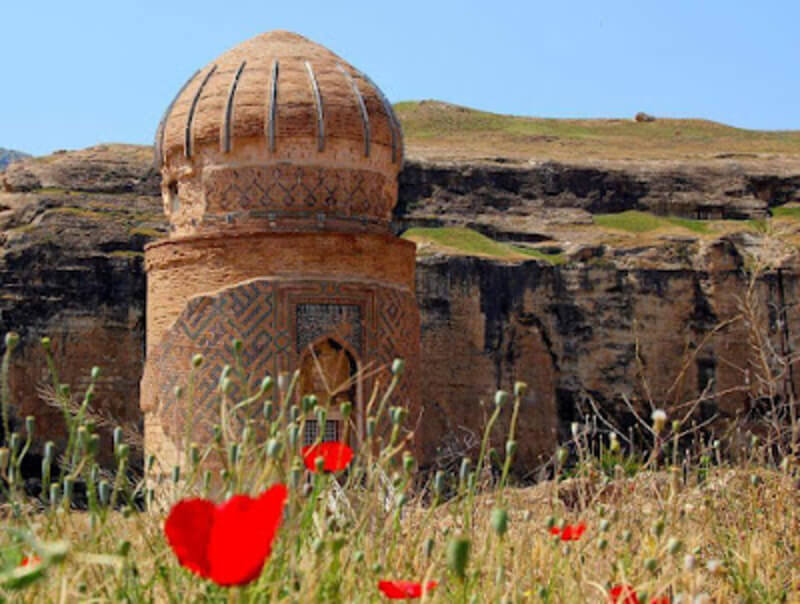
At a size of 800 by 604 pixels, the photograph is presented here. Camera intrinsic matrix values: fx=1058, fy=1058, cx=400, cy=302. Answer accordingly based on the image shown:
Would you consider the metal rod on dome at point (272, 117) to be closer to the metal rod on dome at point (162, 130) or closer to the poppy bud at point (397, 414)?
the metal rod on dome at point (162, 130)

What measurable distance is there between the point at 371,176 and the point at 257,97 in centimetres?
136

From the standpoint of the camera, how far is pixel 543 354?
25.1 m

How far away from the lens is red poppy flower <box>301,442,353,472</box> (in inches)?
102

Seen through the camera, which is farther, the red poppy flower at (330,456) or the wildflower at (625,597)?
the red poppy flower at (330,456)

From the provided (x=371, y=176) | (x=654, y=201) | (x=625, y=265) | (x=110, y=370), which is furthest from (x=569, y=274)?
(x=371, y=176)

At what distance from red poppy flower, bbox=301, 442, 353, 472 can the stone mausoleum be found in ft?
22.9

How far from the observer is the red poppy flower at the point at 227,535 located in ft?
5.07

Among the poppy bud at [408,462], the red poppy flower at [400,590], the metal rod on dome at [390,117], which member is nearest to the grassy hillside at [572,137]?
the metal rod on dome at [390,117]

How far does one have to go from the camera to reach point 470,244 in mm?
26203

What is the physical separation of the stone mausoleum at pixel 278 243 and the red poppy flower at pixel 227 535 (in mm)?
7864

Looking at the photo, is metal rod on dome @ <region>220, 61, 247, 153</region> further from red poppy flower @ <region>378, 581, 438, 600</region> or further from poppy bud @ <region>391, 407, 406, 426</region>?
red poppy flower @ <region>378, 581, 438, 600</region>

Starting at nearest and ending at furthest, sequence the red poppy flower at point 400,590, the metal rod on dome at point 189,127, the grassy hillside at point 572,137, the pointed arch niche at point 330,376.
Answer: the red poppy flower at point 400,590, the pointed arch niche at point 330,376, the metal rod on dome at point 189,127, the grassy hillside at point 572,137

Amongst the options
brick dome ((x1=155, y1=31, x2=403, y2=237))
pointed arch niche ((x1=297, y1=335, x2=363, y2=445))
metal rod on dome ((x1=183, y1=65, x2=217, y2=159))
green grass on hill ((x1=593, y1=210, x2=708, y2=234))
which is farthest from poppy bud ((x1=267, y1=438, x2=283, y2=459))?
green grass on hill ((x1=593, y1=210, x2=708, y2=234))

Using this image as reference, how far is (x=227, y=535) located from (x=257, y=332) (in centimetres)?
824
